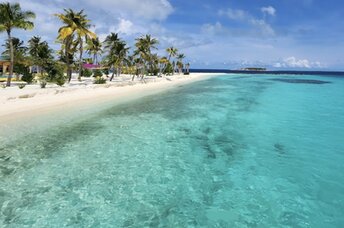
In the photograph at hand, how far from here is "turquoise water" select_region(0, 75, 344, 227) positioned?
6.86 m

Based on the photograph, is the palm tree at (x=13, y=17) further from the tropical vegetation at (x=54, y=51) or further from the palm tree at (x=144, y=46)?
the palm tree at (x=144, y=46)

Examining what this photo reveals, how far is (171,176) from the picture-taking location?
368 inches

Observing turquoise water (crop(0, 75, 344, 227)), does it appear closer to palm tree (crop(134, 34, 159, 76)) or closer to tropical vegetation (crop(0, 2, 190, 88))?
tropical vegetation (crop(0, 2, 190, 88))

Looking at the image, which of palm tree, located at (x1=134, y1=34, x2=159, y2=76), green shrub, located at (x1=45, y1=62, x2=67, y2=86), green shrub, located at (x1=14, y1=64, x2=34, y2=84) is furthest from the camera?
palm tree, located at (x1=134, y1=34, x2=159, y2=76)

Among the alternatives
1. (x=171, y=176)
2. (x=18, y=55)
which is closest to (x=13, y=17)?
(x=18, y=55)

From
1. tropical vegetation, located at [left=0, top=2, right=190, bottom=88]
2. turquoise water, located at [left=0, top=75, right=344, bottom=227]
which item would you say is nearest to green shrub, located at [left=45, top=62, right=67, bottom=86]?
tropical vegetation, located at [left=0, top=2, right=190, bottom=88]

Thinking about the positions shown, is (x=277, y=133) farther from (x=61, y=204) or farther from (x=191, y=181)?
(x=61, y=204)

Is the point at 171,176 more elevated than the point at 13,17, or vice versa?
the point at 13,17

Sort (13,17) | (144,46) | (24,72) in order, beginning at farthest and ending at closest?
(144,46), (24,72), (13,17)

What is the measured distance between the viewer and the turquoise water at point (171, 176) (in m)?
6.86

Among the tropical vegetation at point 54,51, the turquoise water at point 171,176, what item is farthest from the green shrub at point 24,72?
the turquoise water at point 171,176

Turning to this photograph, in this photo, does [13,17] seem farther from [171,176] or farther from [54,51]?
[171,176]

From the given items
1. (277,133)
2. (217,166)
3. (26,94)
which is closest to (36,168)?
(217,166)

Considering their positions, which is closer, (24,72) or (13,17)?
(13,17)
